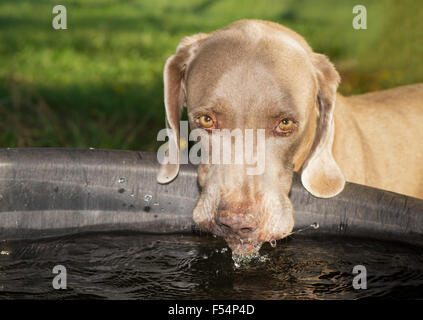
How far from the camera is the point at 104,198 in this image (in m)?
3.66

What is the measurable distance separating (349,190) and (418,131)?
1.27 metres

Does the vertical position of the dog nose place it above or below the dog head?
below

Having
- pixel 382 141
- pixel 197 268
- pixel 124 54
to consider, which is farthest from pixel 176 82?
pixel 124 54

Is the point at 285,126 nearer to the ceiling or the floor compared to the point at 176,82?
nearer to the floor

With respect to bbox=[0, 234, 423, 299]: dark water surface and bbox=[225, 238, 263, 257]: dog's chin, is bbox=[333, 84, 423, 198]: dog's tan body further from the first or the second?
bbox=[225, 238, 263, 257]: dog's chin

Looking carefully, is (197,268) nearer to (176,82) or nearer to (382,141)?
(176,82)

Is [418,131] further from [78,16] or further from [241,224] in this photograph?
[78,16]

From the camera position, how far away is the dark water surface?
123 inches

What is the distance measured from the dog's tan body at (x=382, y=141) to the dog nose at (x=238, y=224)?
1024 mm

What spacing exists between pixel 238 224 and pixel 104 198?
88 cm

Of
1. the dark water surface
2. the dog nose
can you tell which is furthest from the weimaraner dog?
the dark water surface

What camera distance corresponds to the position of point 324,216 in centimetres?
352

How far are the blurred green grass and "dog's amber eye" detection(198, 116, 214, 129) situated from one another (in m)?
2.52
